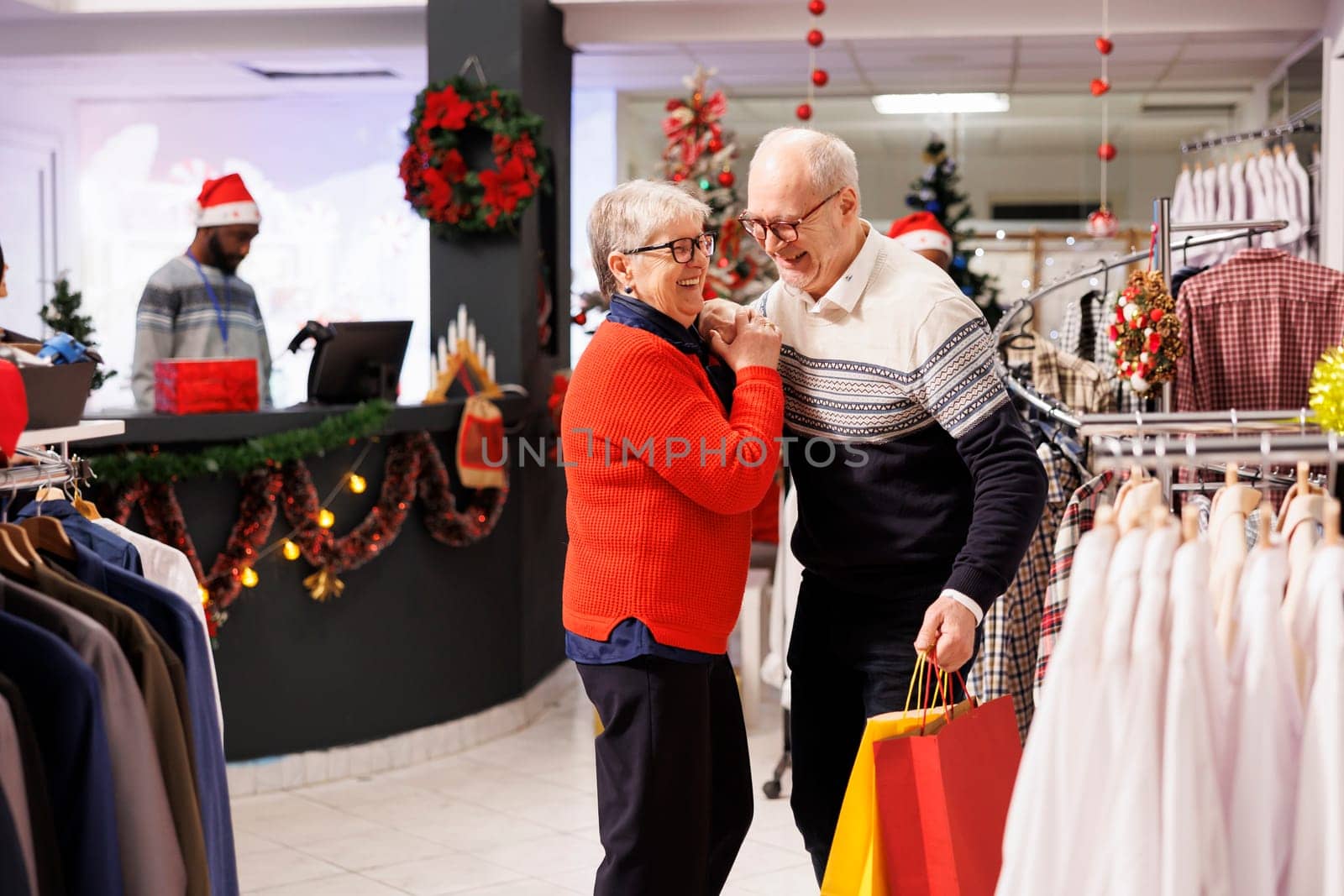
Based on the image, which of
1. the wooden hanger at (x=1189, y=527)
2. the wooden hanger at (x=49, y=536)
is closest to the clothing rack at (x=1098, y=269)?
the wooden hanger at (x=1189, y=527)

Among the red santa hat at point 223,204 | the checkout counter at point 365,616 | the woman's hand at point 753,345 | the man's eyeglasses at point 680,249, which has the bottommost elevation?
the checkout counter at point 365,616

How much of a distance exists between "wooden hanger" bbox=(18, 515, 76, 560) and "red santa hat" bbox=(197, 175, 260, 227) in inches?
125

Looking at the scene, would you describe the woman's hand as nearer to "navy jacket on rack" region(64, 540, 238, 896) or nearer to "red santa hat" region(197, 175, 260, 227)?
"navy jacket on rack" region(64, 540, 238, 896)

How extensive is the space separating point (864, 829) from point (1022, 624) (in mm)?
1643

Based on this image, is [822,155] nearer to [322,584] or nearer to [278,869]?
[278,869]

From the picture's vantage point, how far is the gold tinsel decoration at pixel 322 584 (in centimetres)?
442

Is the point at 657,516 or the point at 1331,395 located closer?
the point at 1331,395

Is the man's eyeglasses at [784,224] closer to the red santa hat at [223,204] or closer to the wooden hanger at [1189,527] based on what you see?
the wooden hanger at [1189,527]

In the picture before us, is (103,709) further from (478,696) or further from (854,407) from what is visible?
(478,696)

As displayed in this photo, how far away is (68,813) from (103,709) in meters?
0.13

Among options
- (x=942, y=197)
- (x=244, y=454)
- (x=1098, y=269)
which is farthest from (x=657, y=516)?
(x=942, y=197)

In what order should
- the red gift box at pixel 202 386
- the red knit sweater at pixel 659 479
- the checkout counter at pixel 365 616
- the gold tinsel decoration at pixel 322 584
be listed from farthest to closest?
the gold tinsel decoration at pixel 322 584 < the checkout counter at pixel 365 616 < the red gift box at pixel 202 386 < the red knit sweater at pixel 659 479

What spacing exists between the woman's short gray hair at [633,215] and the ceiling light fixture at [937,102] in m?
6.55

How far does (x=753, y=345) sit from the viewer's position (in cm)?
225
